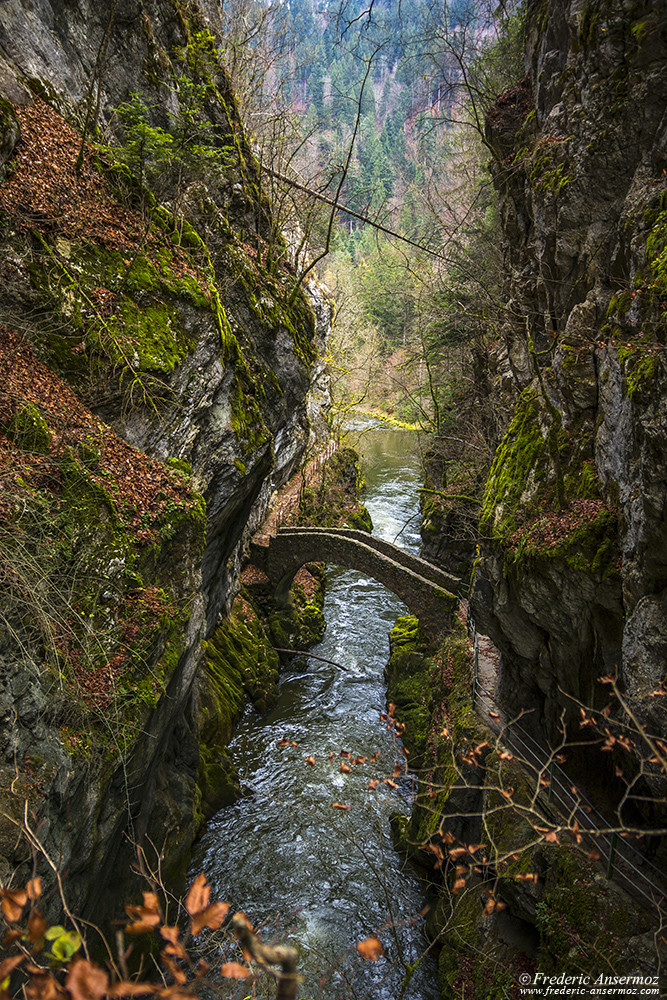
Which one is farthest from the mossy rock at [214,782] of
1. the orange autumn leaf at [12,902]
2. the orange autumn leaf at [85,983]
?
the orange autumn leaf at [85,983]

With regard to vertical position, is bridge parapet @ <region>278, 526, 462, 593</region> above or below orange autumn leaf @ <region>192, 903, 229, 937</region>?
above

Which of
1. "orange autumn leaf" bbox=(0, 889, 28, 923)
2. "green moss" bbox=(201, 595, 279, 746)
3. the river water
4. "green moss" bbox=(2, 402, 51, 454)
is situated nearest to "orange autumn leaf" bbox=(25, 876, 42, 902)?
"orange autumn leaf" bbox=(0, 889, 28, 923)

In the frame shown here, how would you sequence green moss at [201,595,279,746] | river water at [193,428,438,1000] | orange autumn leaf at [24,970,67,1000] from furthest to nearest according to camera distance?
green moss at [201,595,279,746], river water at [193,428,438,1000], orange autumn leaf at [24,970,67,1000]

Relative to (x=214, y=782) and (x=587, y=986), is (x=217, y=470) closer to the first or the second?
(x=214, y=782)

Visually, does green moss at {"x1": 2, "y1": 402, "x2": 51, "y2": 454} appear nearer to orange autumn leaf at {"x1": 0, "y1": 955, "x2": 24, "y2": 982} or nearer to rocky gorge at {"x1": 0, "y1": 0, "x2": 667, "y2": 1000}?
rocky gorge at {"x1": 0, "y1": 0, "x2": 667, "y2": 1000}

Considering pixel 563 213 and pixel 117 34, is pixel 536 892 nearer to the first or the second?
pixel 563 213

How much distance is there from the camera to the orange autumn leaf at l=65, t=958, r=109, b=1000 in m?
1.23

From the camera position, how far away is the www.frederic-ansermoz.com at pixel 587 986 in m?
4.37

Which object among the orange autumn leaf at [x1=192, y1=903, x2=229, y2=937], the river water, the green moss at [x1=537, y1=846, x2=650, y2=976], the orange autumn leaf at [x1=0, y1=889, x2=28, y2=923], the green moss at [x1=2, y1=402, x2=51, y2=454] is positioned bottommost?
the river water

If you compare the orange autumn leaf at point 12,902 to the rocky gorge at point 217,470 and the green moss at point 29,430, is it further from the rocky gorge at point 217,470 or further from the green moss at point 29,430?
the green moss at point 29,430

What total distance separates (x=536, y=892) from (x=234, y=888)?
16.1 feet

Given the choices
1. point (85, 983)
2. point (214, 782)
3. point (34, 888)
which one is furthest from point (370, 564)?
point (85, 983)

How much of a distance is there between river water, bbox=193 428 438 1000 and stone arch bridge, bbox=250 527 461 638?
2.60 meters

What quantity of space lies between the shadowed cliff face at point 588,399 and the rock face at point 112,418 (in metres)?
4.46
